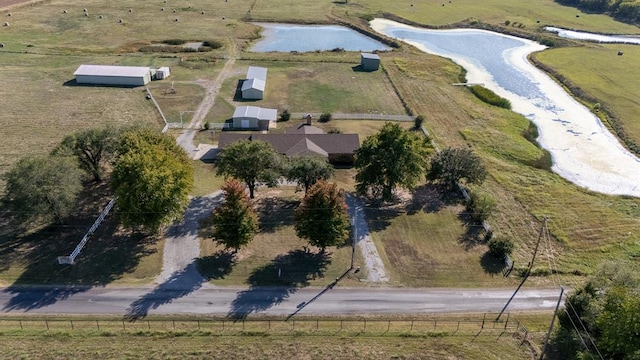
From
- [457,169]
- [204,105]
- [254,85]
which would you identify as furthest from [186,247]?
[254,85]

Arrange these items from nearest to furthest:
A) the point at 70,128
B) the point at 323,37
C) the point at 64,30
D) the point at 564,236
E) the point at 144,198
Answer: the point at 144,198, the point at 564,236, the point at 70,128, the point at 64,30, the point at 323,37

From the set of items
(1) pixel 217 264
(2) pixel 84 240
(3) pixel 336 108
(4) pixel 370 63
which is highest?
(4) pixel 370 63

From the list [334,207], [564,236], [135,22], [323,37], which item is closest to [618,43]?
[323,37]

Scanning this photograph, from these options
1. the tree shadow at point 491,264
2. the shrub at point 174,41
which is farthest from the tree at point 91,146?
the shrub at point 174,41

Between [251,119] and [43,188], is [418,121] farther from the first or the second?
[43,188]

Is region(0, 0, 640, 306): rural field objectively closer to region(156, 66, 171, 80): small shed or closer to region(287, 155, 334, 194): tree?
region(156, 66, 171, 80): small shed

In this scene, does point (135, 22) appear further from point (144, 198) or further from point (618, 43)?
point (618, 43)
